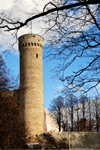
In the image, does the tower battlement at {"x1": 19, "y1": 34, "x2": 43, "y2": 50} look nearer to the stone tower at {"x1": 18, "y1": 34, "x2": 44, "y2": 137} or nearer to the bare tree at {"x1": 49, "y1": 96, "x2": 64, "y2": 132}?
the stone tower at {"x1": 18, "y1": 34, "x2": 44, "y2": 137}

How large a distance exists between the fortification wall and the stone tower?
3053 mm

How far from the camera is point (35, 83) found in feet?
93.8

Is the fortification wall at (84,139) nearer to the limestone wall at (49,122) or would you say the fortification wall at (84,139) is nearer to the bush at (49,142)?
the bush at (49,142)

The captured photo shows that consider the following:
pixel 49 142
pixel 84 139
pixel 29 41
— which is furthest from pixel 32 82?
pixel 84 139

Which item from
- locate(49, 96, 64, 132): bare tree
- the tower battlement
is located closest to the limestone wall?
locate(49, 96, 64, 132): bare tree

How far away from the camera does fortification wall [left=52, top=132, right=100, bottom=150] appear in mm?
26031

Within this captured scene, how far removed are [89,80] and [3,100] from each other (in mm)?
8912

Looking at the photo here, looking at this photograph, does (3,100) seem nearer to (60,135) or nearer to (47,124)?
(60,135)

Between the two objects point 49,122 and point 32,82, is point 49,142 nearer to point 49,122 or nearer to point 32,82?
point 32,82

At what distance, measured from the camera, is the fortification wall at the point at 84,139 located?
26031mm

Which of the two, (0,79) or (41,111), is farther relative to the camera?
(41,111)

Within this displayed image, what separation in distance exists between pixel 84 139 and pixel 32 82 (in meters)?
9.68

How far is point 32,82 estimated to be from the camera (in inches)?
1126

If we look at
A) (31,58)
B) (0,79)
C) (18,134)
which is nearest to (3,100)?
(0,79)
